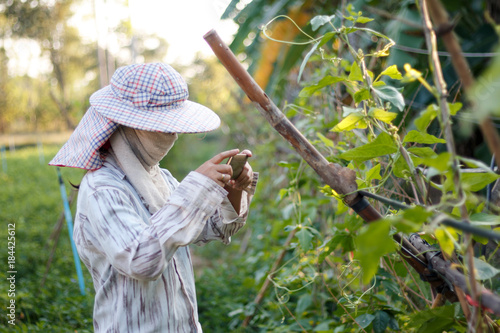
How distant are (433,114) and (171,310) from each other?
983 mm

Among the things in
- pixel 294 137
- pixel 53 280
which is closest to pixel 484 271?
pixel 294 137

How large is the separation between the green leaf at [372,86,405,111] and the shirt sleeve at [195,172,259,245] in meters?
0.59

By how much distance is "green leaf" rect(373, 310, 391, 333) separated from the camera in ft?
5.30

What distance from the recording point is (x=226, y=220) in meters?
1.67

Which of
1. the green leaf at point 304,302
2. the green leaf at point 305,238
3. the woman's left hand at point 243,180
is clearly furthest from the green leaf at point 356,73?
the green leaf at point 304,302

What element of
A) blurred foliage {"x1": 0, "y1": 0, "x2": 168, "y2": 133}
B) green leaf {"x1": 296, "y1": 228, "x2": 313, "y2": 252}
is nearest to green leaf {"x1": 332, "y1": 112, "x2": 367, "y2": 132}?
green leaf {"x1": 296, "y1": 228, "x2": 313, "y2": 252}

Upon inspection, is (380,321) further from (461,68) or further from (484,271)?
(461,68)

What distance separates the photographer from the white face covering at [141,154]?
1430mm

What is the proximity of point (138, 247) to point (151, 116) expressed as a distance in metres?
0.40

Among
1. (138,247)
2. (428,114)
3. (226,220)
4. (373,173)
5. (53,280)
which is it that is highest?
(428,114)

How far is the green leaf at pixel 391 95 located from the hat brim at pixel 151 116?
52 centimetres

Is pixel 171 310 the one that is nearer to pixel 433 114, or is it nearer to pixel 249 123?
pixel 433 114

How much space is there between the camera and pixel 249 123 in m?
6.25

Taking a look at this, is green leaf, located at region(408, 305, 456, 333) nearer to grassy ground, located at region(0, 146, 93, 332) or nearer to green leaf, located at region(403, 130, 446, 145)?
green leaf, located at region(403, 130, 446, 145)
